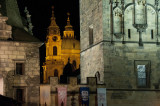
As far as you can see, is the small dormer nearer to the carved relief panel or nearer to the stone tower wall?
the stone tower wall

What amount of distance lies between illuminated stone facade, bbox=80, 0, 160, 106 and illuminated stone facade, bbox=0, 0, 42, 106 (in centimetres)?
554

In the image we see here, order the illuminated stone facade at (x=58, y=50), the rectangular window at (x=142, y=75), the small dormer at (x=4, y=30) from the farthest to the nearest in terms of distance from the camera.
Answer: the illuminated stone facade at (x=58, y=50) < the rectangular window at (x=142, y=75) < the small dormer at (x=4, y=30)

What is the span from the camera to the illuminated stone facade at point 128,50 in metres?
35.6

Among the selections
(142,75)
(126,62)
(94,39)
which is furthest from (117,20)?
(142,75)

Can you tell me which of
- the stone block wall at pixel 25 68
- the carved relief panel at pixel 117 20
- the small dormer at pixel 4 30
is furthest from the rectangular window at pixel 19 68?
the carved relief panel at pixel 117 20

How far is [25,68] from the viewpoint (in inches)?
1286

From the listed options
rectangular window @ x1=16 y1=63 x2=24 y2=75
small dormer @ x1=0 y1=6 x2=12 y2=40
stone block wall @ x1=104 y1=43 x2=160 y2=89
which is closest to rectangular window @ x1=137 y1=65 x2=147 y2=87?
stone block wall @ x1=104 y1=43 x2=160 y2=89

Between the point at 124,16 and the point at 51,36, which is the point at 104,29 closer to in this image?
the point at 124,16

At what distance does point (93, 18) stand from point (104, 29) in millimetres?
2937

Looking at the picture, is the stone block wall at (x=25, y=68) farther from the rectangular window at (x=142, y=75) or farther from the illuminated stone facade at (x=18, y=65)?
the rectangular window at (x=142, y=75)

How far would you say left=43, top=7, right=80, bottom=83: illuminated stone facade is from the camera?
103106 millimetres

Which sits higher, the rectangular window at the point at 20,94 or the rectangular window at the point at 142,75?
the rectangular window at the point at 142,75

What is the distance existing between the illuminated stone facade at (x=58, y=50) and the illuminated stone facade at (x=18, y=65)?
67.4 meters

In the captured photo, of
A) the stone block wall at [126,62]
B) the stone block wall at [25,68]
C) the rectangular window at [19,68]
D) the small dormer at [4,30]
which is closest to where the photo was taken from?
the stone block wall at [25,68]
